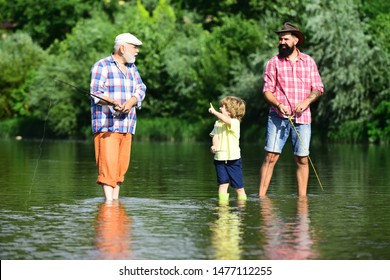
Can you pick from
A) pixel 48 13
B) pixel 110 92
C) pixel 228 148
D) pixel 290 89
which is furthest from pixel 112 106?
pixel 48 13

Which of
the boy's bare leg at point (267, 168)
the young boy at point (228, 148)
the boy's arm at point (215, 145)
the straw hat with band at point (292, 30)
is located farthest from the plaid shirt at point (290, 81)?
the boy's arm at point (215, 145)

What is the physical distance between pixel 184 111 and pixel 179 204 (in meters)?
53.5

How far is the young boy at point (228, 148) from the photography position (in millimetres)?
14820

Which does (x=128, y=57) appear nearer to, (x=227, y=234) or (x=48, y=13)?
(x=227, y=234)

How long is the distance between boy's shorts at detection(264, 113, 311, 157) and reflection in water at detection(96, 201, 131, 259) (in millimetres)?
2249

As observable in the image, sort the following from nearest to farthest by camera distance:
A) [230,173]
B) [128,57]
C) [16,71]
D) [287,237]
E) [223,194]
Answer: [287,237] → [128,57] → [223,194] → [230,173] → [16,71]

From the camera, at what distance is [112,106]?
46.8 feet

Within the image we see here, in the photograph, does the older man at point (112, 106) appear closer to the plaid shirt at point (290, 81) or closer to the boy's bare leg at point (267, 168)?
the plaid shirt at point (290, 81)

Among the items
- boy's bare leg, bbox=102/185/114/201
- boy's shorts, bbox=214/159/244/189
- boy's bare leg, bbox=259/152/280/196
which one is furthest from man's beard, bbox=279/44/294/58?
boy's bare leg, bbox=102/185/114/201

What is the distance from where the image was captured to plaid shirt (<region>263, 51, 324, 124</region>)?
49.3 feet

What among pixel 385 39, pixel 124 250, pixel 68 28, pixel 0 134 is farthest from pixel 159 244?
pixel 68 28

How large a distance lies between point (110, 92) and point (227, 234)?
3.96 metres

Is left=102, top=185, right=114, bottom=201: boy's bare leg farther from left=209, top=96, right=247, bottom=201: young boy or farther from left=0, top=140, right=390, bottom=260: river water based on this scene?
left=209, top=96, right=247, bottom=201: young boy

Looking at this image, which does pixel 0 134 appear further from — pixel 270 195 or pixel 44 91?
pixel 270 195
